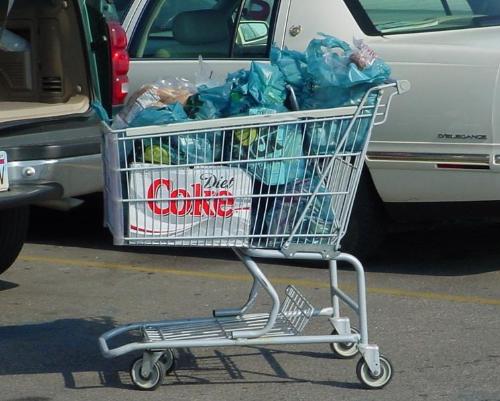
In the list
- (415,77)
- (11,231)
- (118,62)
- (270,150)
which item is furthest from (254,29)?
(270,150)

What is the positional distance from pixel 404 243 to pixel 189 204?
3.37m

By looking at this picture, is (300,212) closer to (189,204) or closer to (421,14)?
(189,204)

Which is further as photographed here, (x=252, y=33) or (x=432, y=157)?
(x=252, y=33)

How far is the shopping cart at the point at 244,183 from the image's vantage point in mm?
4703

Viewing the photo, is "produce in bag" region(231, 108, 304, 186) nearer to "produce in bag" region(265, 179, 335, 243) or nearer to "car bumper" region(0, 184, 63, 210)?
"produce in bag" region(265, 179, 335, 243)

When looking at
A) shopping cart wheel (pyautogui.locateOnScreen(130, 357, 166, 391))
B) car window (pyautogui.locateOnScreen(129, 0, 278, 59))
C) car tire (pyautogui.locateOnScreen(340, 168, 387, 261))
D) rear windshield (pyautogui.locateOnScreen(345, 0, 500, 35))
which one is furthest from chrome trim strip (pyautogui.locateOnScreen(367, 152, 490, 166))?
shopping cart wheel (pyautogui.locateOnScreen(130, 357, 166, 391))

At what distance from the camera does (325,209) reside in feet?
15.9

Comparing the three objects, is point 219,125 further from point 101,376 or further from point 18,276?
point 18,276

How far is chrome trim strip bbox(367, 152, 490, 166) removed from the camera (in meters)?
6.44

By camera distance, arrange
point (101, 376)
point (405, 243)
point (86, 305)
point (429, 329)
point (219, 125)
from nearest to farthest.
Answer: point (219, 125), point (101, 376), point (429, 329), point (86, 305), point (405, 243)

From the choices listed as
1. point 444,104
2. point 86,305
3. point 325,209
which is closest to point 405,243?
point 444,104

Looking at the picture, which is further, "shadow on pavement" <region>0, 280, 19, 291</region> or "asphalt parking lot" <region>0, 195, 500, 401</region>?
"shadow on pavement" <region>0, 280, 19, 291</region>

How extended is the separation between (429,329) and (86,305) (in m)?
1.82

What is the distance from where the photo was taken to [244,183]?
4730 millimetres
